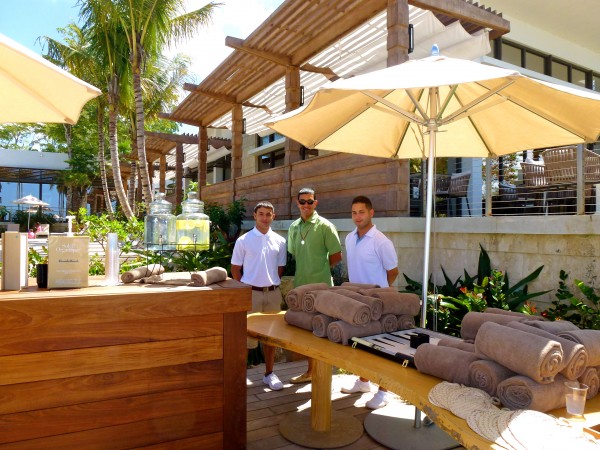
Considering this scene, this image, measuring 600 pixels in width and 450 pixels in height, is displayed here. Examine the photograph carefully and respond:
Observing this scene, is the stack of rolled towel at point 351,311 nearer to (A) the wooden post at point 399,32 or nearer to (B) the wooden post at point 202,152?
(A) the wooden post at point 399,32

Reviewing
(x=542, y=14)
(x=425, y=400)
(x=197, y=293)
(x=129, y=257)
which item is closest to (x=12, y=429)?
(x=197, y=293)

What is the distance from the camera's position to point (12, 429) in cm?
211

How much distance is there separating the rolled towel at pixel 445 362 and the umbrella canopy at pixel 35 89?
7.86 feet

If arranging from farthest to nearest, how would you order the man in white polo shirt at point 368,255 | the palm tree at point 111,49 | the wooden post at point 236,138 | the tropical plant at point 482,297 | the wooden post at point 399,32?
the palm tree at point 111,49 → the wooden post at point 236,138 → the wooden post at point 399,32 → the tropical plant at point 482,297 → the man in white polo shirt at point 368,255

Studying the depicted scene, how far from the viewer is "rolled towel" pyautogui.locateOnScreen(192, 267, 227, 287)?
8.62ft

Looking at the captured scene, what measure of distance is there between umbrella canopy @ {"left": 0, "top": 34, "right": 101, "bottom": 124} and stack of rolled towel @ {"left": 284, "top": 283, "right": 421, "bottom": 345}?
187 cm

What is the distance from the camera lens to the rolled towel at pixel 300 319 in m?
3.02

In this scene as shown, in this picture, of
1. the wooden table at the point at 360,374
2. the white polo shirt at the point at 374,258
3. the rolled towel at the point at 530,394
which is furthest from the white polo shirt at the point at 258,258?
the rolled towel at the point at 530,394

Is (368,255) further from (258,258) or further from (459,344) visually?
(459,344)

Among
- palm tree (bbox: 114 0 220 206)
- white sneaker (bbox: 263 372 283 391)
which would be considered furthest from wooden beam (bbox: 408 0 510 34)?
palm tree (bbox: 114 0 220 206)

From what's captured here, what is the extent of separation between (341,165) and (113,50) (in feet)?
37.3

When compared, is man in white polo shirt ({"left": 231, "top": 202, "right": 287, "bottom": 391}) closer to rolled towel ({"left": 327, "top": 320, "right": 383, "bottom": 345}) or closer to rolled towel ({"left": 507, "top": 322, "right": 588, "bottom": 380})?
rolled towel ({"left": 327, "top": 320, "right": 383, "bottom": 345})

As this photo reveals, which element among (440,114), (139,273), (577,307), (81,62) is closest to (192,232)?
(139,273)

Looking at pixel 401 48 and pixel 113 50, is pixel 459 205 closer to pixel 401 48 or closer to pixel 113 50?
pixel 401 48
